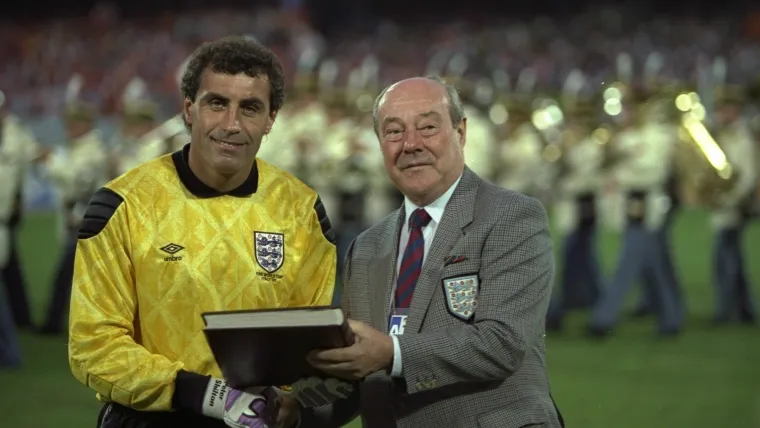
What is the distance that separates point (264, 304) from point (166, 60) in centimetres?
3042

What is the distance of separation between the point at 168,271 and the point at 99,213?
247mm

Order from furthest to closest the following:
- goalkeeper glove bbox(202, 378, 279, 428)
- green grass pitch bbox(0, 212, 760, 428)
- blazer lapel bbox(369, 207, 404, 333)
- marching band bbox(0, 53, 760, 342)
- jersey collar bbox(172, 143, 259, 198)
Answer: marching band bbox(0, 53, 760, 342) < green grass pitch bbox(0, 212, 760, 428) < blazer lapel bbox(369, 207, 404, 333) < jersey collar bbox(172, 143, 259, 198) < goalkeeper glove bbox(202, 378, 279, 428)

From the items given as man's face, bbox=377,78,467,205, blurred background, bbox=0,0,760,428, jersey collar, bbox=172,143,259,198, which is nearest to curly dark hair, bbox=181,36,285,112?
jersey collar, bbox=172,143,259,198

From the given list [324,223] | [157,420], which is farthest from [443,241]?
[157,420]

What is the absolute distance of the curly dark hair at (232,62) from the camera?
11.3ft

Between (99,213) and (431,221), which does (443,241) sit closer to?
(431,221)

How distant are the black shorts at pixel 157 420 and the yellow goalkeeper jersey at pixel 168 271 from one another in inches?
4.1

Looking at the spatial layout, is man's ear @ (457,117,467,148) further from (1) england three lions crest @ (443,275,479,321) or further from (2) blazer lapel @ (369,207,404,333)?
(1) england three lions crest @ (443,275,479,321)

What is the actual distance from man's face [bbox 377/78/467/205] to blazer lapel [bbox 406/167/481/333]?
7cm

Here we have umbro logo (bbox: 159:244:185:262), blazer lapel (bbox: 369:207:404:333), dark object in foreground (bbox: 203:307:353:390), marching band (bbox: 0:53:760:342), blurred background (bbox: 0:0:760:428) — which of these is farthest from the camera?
marching band (bbox: 0:53:760:342)

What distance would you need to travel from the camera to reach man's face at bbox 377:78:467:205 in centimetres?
361

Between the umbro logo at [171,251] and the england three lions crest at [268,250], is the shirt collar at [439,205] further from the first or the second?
the umbro logo at [171,251]

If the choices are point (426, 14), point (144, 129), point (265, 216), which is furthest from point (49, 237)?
point (426, 14)

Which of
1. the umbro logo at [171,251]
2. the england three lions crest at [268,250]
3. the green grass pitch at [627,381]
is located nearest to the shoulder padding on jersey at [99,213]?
the umbro logo at [171,251]
